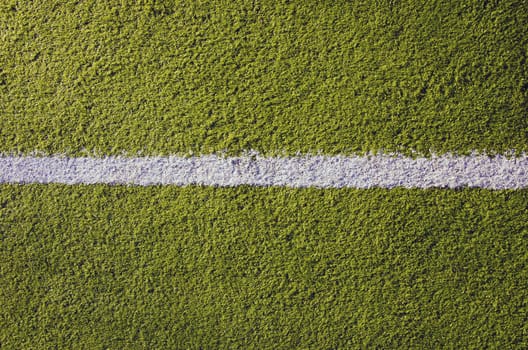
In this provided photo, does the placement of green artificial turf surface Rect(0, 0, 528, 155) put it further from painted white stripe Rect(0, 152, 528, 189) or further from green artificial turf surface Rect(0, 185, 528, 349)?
green artificial turf surface Rect(0, 185, 528, 349)

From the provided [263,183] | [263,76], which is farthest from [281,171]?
[263,76]

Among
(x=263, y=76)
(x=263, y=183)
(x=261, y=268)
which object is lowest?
(x=261, y=268)

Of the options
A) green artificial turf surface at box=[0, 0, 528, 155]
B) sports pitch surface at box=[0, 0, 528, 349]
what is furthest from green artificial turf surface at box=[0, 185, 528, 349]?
green artificial turf surface at box=[0, 0, 528, 155]

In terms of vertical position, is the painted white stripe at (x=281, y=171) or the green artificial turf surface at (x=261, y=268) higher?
the painted white stripe at (x=281, y=171)

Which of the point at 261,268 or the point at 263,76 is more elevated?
the point at 263,76

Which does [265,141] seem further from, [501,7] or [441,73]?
[501,7]

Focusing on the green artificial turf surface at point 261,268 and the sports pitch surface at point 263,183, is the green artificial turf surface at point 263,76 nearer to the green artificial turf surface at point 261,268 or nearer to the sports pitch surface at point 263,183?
the sports pitch surface at point 263,183

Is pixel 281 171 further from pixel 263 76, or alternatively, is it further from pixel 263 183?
pixel 263 76

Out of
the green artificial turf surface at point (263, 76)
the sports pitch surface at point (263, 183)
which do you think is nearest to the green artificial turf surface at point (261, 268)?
the sports pitch surface at point (263, 183)
